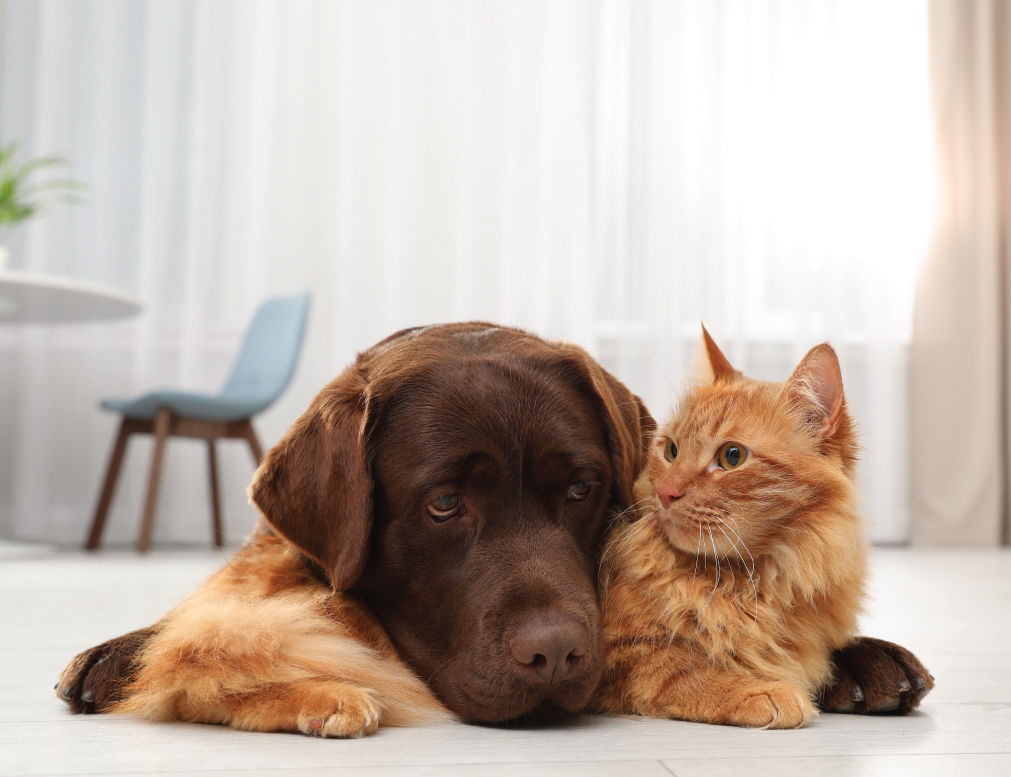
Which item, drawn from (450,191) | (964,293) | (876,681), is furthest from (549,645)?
(964,293)

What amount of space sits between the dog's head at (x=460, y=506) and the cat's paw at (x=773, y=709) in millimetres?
193

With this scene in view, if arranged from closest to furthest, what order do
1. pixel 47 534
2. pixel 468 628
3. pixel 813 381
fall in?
pixel 468 628
pixel 813 381
pixel 47 534

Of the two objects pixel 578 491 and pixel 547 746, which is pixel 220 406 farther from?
pixel 547 746

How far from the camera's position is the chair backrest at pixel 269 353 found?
509 centimetres

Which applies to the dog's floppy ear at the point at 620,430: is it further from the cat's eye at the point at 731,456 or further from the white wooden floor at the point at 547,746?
the white wooden floor at the point at 547,746

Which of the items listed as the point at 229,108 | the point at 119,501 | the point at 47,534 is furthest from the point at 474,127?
the point at 47,534

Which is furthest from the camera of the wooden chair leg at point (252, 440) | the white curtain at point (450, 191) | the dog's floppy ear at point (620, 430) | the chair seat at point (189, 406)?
the white curtain at point (450, 191)

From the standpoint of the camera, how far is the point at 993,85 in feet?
19.2

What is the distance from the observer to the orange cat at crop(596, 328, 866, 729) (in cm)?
132

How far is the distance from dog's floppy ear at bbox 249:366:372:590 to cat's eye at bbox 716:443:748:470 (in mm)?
505

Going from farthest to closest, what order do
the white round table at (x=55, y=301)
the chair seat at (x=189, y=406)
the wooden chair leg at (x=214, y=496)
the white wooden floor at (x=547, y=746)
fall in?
the wooden chair leg at (x=214, y=496) < the chair seat at (x=189, y=406) < the white round table at (x=55, y=301) < the white wooden floor at (x=547, y=746)

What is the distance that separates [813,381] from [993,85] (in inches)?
213

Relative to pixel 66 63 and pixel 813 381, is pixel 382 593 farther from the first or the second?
pixel 66 63

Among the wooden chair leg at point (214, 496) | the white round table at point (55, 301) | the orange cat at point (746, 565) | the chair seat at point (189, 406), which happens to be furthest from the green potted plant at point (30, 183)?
the orange cat at point (746, 565)
